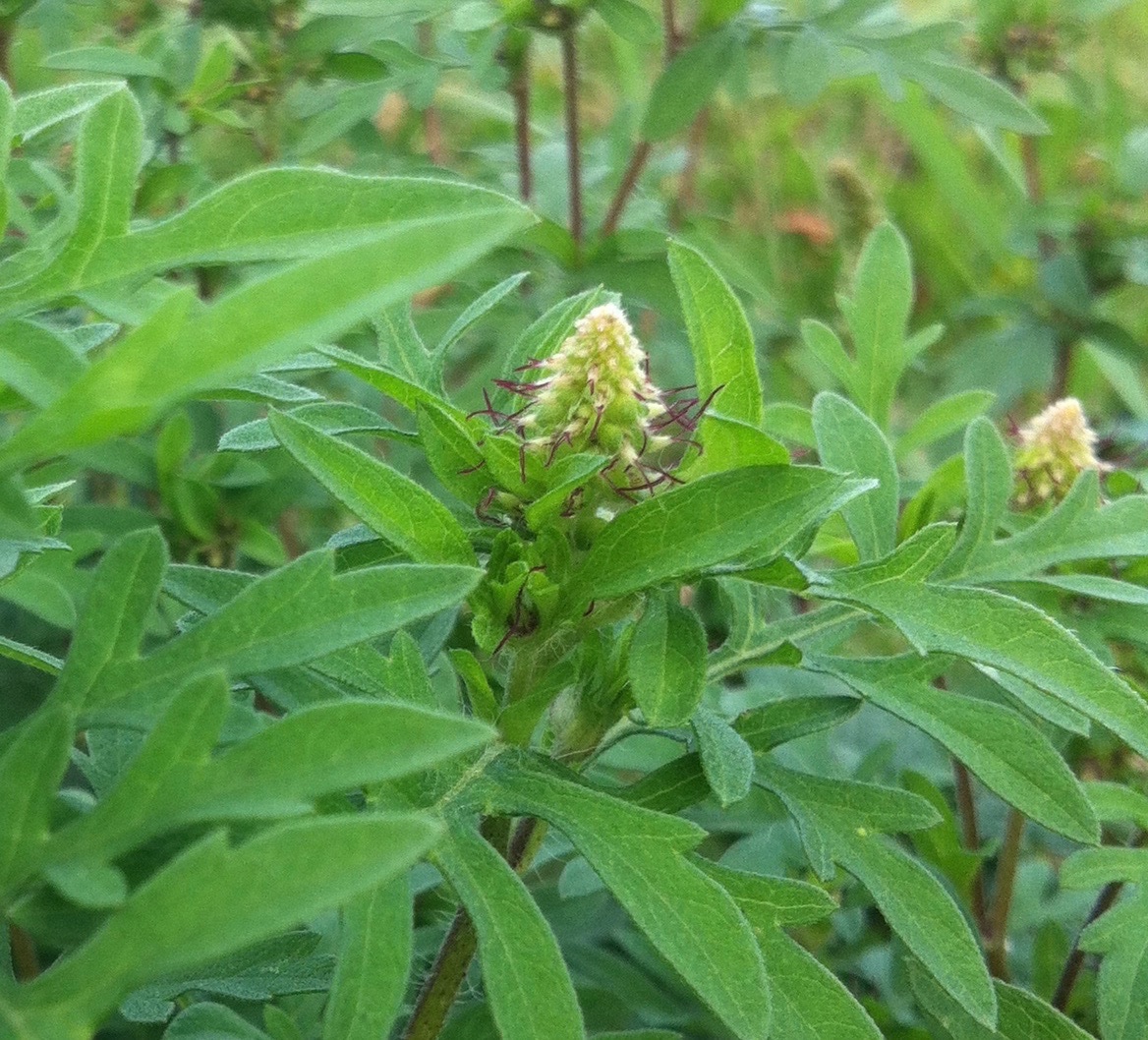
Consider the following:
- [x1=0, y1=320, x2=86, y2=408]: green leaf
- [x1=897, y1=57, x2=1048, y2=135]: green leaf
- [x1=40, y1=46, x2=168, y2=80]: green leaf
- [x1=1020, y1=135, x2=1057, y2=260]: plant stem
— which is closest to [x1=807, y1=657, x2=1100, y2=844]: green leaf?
[x1=0, y1=320, x2=86, y2=408]: green leaf

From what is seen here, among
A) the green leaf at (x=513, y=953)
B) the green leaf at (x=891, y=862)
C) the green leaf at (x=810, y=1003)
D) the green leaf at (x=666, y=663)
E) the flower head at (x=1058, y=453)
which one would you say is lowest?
the green leaf at (x=810, y=1003)

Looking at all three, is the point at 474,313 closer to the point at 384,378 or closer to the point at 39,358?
the point at 384,378

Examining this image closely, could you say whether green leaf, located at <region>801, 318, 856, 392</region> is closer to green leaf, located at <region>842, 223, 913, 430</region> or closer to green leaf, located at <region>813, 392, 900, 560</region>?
green leaf, located at <region>842, 223, 913, 430</region>

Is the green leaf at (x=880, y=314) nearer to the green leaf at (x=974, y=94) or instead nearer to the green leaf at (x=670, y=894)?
the green leaf at (x=974, y=94)

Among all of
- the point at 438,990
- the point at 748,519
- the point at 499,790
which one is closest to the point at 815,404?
the point at 748,519

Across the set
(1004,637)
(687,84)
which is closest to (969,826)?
(1004,637)

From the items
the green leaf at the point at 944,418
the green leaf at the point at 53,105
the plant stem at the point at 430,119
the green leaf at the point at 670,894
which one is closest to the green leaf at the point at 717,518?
the green leaf at the point at 670,894
